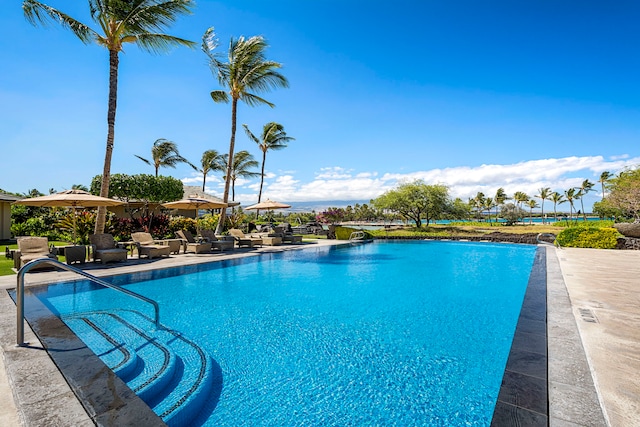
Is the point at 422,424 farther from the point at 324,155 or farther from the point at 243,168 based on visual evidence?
the point at 243,168

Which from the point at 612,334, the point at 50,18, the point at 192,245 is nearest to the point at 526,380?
the point at 612,334

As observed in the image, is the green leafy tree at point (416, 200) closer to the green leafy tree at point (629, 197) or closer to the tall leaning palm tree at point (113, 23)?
the green leafy tree at point (629, 197)

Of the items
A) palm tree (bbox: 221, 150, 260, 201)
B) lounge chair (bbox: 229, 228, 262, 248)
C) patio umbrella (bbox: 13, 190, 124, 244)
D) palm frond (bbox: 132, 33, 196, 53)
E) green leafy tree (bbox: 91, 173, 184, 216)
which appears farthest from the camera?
palm tree (bbox: 221, 150, 260, 201)

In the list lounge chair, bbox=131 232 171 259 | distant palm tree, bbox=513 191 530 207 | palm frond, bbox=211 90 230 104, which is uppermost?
palm frond, bbox=211 90 230 104

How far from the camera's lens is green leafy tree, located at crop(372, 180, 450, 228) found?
30234mm

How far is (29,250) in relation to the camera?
758 centimetres

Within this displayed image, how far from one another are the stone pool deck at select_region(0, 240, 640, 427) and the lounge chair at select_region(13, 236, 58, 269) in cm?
204

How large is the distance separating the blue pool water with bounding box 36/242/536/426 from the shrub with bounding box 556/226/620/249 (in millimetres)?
10220

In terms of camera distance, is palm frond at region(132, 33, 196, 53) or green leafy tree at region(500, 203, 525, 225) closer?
palm frond at region(132, 33, 196, 53)

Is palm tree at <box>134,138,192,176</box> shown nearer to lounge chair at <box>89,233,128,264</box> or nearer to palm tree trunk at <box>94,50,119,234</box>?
palm tree trunk at <box>94,50,119,234</box>

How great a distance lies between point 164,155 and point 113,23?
1086 inches

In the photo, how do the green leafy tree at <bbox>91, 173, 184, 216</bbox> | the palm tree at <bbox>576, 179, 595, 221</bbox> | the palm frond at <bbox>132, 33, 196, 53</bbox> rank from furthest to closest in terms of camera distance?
the palm tree at <bbox>576, 179, 595, 221</bbox> → the green leafy tree at <bbox>91, 173, 184, 216</bbox> → the palm frond at <bbox>132, 33, 196, 53</bbox>

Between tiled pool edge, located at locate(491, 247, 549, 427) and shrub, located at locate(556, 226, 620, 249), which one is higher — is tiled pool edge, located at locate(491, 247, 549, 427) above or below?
below

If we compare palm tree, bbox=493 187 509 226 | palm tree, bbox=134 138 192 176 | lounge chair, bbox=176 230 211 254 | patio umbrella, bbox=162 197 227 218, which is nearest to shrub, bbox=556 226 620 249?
lounge chair, bbox=176 230 211 254
